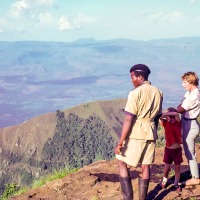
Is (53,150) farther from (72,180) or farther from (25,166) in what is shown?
(72,180)

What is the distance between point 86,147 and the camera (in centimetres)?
18588

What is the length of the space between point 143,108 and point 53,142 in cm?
18799

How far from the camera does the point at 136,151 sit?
→ 6754 millimetres

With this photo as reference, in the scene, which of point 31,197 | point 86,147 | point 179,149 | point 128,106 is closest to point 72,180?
point 31,197

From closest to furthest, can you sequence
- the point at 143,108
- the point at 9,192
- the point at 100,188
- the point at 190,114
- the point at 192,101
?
the point at 143,108, the point at 192,101, the point at 190,114, the point at 100,188, the point at 9,192

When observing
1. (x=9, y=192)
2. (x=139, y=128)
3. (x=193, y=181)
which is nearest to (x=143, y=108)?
(x=139, y=128)

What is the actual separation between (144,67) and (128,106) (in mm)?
888

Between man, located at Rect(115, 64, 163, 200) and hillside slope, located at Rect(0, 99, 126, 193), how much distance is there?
170854 millimetres

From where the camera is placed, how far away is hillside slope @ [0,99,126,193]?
18025 centimetres

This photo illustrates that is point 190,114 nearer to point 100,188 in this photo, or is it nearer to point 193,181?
point 193,181

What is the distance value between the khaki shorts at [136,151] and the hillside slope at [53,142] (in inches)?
6730

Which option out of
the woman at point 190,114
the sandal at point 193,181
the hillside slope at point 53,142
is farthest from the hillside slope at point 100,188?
the hillside slope at point 53,142

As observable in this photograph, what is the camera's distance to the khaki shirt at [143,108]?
21.5 feet

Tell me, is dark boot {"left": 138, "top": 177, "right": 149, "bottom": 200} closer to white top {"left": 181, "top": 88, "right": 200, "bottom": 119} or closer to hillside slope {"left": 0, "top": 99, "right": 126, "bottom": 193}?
white top {"left": 181, "top": 88, "right": 200, "bottom": 119}
